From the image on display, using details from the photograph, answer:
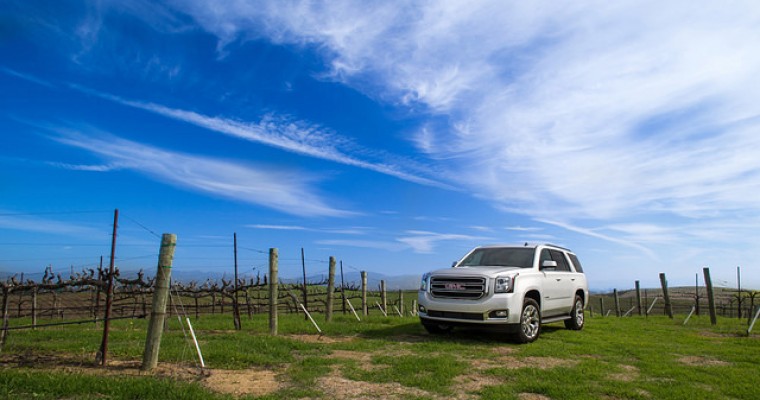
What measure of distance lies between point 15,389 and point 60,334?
29.3 ft

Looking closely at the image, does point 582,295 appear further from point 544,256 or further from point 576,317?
point 544,256

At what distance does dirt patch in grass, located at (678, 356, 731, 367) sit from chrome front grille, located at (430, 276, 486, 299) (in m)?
3.79

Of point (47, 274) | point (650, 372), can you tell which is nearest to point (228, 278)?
point (47, 274)

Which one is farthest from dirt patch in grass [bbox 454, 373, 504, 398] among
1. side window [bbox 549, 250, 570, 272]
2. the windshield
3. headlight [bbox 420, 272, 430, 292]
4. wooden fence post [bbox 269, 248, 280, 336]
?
wooden fence post [bbox 269, 248, 280, 336]

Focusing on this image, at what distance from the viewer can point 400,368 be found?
728cm

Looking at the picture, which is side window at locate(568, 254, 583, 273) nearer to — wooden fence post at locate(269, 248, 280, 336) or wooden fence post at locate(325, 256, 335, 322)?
wooden fence post at locate(325, 256, 335, 322)

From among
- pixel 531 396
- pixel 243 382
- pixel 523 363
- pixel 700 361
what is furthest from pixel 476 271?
pixel 243 382

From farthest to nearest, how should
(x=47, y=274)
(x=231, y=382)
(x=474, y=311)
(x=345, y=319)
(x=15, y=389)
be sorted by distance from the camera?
(x=47, y=274) < (x=345, y=319) < (x=474, y=311) < (x=231, y=382) < (x=15, y=389)

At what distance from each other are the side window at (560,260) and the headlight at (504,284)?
2812mm

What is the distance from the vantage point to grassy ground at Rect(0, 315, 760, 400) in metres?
5.90

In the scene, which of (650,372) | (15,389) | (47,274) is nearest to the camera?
(15,389)

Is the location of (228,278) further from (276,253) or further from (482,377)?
(482,377)

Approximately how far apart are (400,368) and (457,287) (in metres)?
3.08

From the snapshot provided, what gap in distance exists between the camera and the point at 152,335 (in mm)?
7355
